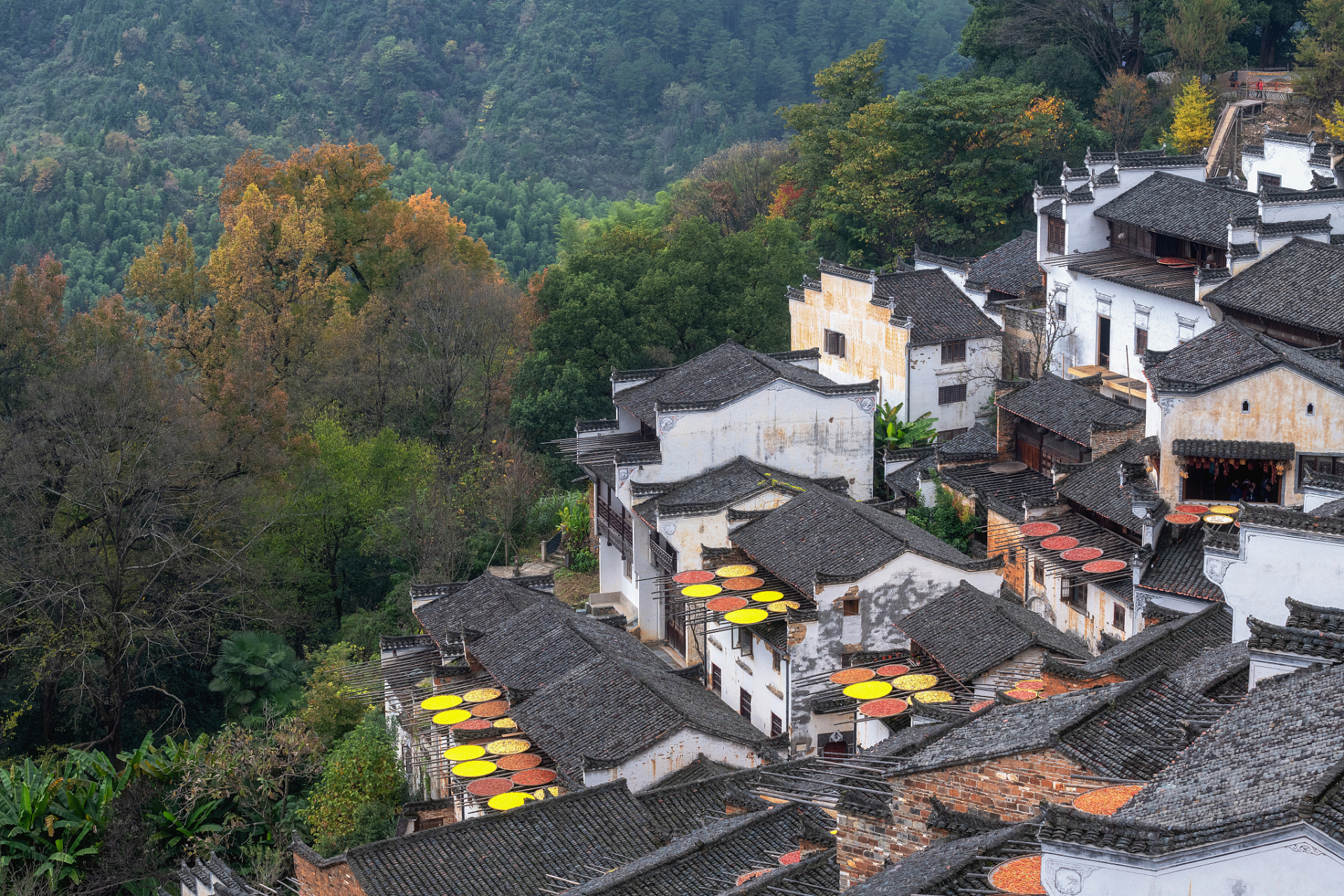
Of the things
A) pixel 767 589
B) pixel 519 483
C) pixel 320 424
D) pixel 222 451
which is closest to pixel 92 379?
pixel 222 451

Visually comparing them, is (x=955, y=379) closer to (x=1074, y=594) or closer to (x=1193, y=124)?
(x=1074, y=594)

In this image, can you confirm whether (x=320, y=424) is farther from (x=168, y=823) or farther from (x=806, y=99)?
(x=806, y=99)

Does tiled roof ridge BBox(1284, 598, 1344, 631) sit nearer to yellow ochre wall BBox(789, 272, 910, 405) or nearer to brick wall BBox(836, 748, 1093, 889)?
brick wall BBox(836, 748, 1093, 889)

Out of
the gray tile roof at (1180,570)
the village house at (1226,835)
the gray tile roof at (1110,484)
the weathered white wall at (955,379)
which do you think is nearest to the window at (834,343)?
the weathered white wall at (955,379)

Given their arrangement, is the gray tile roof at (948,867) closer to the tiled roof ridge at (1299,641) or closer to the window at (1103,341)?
the tiled roof ridge at (1299,641)

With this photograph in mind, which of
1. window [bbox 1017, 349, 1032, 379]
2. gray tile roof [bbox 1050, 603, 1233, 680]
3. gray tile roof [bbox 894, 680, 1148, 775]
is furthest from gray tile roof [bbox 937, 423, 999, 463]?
gray tile roof [bbox 894, 680, 1148, 775]
